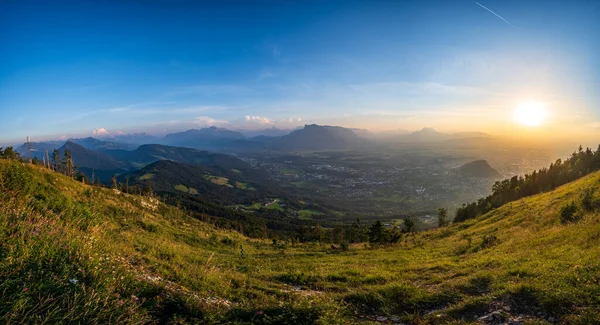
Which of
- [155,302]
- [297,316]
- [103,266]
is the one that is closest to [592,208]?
[297,316]

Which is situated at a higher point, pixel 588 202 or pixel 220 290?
pixel 588 202

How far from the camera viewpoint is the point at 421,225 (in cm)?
19488

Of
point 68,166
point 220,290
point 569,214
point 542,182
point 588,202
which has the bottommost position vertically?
point 542,182

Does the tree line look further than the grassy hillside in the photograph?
Yes

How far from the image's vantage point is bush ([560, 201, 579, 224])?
55.0 feet

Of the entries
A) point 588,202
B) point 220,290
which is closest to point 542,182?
point 588,202

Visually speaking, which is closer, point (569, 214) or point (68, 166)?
point (569, 214)

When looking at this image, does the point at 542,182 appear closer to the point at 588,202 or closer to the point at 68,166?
the point at 588,202

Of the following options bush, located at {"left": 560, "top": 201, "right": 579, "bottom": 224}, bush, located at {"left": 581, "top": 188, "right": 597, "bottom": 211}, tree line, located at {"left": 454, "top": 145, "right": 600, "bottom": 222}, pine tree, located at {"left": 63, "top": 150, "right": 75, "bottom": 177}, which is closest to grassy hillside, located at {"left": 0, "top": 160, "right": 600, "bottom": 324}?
bush, located at {"left": 560, "top": 201, "right": 579, "bottom": 224}

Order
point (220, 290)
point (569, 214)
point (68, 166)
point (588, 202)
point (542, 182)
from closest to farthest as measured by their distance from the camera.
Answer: point (220, 290) < point (588, 202) < point (569, 214) < point (542, 182) < point (68, 166)

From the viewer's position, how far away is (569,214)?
17688mm

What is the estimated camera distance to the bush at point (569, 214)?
16.8 metres

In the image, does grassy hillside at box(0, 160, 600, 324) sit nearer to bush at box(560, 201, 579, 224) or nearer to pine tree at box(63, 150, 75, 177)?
bush at box(560, 201, 579, 224)

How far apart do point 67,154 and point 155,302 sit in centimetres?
9714
